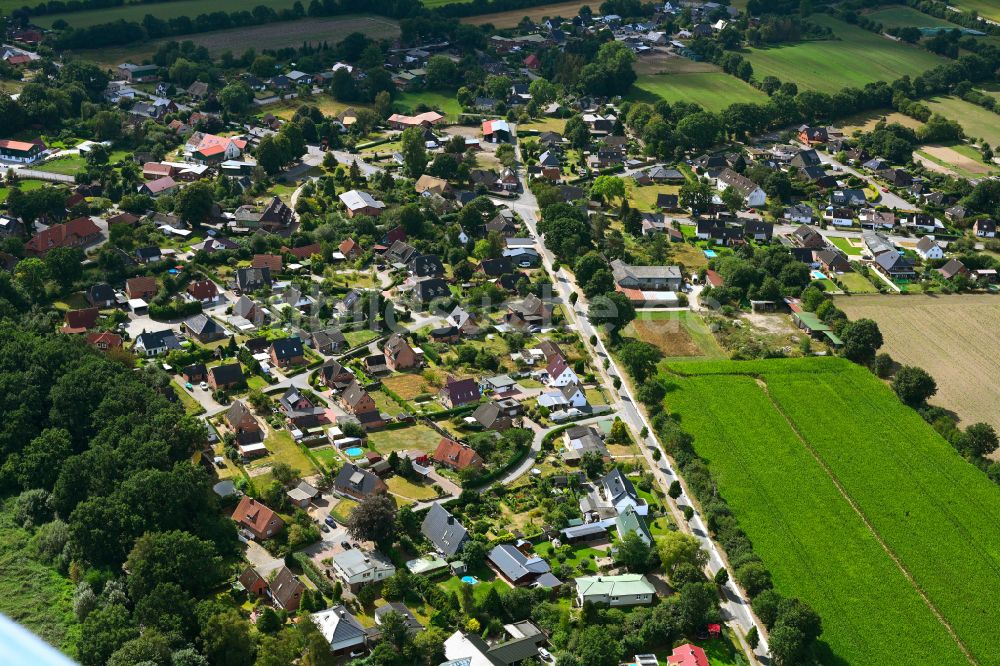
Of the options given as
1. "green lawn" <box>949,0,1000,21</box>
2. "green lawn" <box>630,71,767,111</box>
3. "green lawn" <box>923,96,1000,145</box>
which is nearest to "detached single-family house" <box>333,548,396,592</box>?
"green lawn" <box>630,71,767,111</box>

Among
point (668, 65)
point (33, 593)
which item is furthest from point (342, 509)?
point (668, 65)

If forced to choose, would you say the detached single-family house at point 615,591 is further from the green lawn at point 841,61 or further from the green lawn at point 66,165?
the green lawn at point 841,61

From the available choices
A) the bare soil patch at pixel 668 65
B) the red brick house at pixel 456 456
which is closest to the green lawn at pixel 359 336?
the red brick house at pixel 456 456

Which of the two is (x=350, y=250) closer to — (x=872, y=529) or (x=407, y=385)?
(x=407, y=385)

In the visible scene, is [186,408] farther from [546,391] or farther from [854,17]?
[854,17]

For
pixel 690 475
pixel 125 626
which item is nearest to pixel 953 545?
pixel 690 475

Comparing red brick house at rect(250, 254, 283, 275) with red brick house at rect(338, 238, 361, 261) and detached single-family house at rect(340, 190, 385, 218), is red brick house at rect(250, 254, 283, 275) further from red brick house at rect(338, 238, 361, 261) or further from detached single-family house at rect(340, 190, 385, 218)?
detached single-family house at rect(340, 190, 385, 218)
